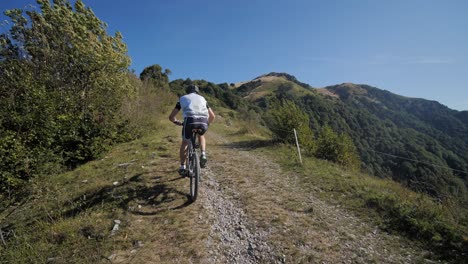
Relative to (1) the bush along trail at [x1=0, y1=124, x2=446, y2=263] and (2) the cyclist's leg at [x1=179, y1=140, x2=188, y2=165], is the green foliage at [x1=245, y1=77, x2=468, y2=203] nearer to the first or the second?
(1) the bush along trail at [x1=0, y1=124, x2=446, y2=263]

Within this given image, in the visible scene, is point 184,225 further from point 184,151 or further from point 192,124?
point 192,124

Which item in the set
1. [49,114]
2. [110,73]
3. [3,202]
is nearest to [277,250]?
[3,202]

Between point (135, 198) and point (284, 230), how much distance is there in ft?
12.0

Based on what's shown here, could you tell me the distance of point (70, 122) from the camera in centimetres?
798

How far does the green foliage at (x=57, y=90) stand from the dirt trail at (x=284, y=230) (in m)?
5.33

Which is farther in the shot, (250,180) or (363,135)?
(363,135)

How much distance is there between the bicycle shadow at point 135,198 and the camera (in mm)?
4941

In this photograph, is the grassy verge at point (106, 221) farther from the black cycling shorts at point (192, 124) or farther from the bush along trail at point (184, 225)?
the black cycling shorts at point (192, 124)

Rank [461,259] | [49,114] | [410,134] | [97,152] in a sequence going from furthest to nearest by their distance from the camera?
[410,134] < [97,152] < [49,114] < [461,259]

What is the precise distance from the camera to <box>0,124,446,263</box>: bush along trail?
3.59m

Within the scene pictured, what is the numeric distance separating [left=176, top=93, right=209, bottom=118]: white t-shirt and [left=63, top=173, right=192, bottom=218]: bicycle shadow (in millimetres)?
2126

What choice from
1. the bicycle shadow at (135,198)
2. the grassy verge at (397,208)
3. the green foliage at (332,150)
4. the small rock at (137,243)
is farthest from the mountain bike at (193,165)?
the green foliage at (332,150)

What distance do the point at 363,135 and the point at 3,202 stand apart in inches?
4623

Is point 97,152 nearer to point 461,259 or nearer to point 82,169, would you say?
point 82,169
